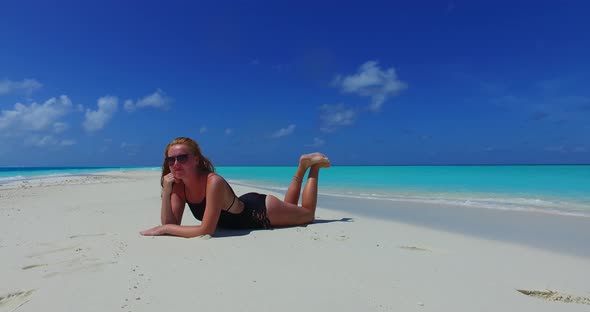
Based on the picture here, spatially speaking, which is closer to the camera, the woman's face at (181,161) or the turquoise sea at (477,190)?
the woman's face at (181,161)

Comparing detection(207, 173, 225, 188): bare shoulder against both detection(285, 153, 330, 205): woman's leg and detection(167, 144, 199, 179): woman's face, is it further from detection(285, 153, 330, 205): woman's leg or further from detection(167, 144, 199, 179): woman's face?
detection(285, 153, 330, 205): woman's leg

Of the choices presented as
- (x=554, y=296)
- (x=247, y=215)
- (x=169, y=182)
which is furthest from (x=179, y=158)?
(x=554, y=296)

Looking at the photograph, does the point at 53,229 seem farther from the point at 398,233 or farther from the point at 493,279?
the point at 493,279

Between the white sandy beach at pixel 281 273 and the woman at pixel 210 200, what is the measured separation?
22 centimetres

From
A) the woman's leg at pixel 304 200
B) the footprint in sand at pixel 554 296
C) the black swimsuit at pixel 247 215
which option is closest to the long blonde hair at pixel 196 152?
the black swimsuit at pixel 247 215

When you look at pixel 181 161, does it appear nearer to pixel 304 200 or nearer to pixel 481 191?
pixel 304 200

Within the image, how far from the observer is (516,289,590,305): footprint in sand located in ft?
7.99

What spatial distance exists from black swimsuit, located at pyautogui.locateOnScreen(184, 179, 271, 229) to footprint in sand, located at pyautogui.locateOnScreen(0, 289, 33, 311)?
2285 mm

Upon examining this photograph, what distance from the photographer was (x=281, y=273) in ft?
9.36

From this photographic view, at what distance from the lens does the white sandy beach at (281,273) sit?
2.26m

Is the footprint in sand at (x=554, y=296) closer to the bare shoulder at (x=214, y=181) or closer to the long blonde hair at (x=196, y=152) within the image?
the bare shoulder at (x=214, y=181)

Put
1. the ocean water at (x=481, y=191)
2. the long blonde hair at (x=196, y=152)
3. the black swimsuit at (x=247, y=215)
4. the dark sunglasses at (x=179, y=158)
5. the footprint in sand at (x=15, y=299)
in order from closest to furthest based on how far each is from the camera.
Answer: the footprint in sand at (x=15, y=299), the dark sunglasses at (x=179, y=158), the long blonde hair at (x=196, y=152), the black swimsuit at (x=247, y=215), the ocean water at (x=481, y=191)

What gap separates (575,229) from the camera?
5543 millimetres

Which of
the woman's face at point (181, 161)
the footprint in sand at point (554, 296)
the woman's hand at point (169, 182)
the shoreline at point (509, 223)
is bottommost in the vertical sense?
the footprint in sand at point (554, 296)
